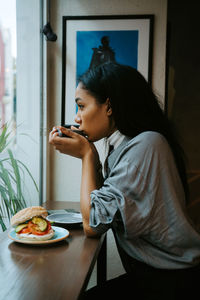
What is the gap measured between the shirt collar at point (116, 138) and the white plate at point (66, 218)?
1.18 feet

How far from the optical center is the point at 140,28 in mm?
2232

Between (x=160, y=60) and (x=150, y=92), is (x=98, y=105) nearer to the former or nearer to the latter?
(x=150, y=92)

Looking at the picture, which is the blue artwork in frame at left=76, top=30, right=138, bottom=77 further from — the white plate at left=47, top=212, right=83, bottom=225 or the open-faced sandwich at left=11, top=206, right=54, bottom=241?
the open-faced sandwich at left=11, top=206, right=54, bottom=241

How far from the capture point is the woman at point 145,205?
1017 millimetres

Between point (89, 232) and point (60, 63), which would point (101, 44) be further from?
point (89, 232)

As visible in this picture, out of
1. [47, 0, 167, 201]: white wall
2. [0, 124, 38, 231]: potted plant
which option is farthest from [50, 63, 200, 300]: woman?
[47, 0, 167, 201]: white wall

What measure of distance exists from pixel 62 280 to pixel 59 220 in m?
0.58

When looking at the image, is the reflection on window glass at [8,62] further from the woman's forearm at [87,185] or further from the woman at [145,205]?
the woman at [145,205]

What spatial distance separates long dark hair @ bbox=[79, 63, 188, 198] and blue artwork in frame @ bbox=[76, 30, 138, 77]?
108 centimetres

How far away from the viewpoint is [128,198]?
1.02 meters

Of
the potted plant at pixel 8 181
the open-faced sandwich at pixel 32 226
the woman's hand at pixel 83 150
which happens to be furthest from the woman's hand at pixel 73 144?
the potted plant at pixel 8 181

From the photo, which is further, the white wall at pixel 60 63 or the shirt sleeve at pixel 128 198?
the white wall at pixel 60 63

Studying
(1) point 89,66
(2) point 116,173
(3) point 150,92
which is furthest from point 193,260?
(1) point 89,66

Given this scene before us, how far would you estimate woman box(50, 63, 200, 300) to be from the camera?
102 cm
